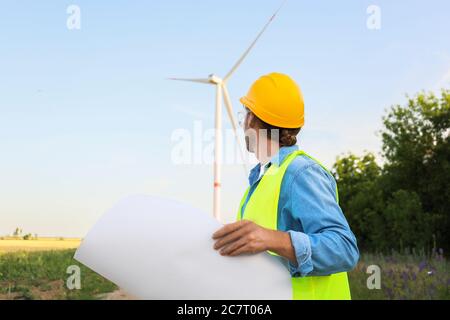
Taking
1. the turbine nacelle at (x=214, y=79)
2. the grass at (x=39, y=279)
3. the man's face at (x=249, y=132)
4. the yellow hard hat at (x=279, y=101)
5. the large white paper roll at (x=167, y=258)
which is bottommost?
the grass at (x=39, y=279)

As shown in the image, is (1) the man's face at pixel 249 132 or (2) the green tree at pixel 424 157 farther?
(2) the green tree at pixel 424 157

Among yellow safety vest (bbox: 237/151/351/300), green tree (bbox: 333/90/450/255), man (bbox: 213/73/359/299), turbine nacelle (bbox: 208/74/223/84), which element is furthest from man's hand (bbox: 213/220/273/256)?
green tree (bbox: 333/90/450/255)

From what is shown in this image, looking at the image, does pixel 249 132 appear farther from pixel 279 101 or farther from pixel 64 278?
pixel 64 278

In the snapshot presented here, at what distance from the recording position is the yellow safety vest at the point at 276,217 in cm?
193

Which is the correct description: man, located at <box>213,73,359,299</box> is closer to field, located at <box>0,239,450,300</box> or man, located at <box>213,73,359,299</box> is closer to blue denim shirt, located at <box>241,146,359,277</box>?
blue denim shirt, located at <box>241,146,359,277</box>

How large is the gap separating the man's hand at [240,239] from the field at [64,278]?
9209 millimetres

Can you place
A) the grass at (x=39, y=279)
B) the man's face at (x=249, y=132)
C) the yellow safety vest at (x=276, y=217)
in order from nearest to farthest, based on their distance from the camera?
the yellow safety vest at (x=276, y=217) → the man's face at (x=249, y=132) → the grass at (x=39, y=279)

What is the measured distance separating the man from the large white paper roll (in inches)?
2.3

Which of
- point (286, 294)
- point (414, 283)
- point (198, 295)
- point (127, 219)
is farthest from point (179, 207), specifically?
point (414, 283)

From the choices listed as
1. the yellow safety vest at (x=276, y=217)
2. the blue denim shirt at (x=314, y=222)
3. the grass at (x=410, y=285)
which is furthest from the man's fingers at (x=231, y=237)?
the grass at (x=410, y=285)

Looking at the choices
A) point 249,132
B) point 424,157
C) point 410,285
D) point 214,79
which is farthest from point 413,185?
point 249,132

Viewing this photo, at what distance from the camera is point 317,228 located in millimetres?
1860

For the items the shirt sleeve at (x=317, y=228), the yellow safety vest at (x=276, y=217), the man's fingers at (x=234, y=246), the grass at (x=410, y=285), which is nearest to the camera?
the man's fingers at (x=234, y=246)

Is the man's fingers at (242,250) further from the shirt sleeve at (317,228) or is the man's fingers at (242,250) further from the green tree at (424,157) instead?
the green tree at (424,157)
